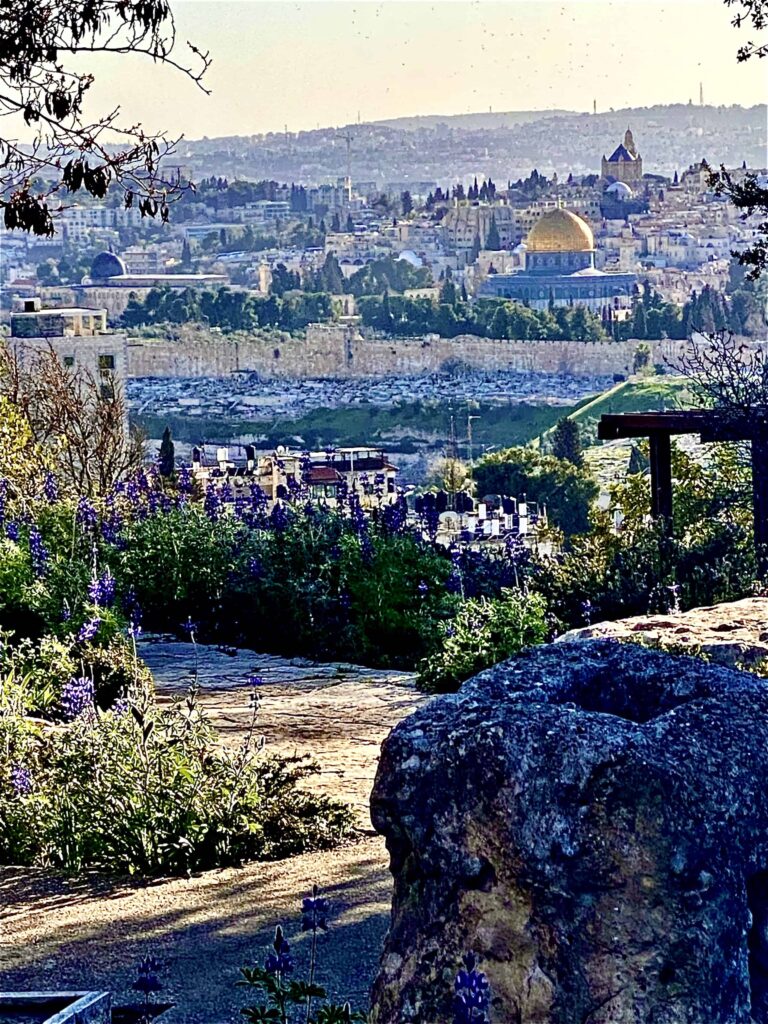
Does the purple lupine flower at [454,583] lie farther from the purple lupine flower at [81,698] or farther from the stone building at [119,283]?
the stone building at [119,283]

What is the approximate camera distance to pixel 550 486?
86.3ft

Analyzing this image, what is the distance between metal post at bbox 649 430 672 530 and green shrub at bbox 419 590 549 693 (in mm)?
1088

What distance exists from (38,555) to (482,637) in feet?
6.52

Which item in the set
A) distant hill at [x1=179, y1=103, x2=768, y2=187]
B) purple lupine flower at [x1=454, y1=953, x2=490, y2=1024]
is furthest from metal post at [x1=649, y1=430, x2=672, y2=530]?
distant hill at [x1=179, y1=103, x2=768, y2=187]

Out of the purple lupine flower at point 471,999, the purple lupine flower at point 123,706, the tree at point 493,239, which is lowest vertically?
the purple lupine flower at point 123,706

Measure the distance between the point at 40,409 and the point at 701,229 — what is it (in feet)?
359

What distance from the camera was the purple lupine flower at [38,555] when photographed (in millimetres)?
7090

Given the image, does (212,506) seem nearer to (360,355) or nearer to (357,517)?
(357,517)

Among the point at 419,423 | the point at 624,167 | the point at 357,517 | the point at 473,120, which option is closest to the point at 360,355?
the point at 419,423

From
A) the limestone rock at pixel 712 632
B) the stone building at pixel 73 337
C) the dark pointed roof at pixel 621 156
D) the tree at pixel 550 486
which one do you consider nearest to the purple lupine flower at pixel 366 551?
the limestone rock at pixel 712 632

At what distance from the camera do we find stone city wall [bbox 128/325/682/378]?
82312 millimetres

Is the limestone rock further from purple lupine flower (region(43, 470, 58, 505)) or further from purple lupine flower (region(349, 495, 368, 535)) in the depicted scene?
purple lupine flower (region(43, 470, 58, 505))

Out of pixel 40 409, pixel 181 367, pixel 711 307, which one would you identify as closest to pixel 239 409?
pixel 181 367

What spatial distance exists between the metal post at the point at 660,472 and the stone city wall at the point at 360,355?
7318 centimetres
